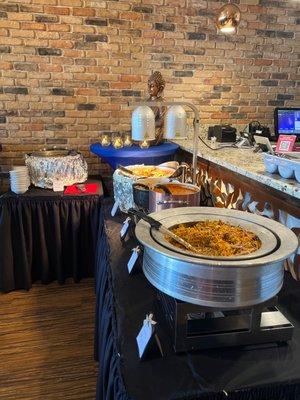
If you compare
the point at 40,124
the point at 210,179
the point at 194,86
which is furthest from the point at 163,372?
the point at 194,86

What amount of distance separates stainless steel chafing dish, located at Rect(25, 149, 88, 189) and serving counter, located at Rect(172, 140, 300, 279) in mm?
879

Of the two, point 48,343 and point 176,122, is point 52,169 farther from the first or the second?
point 176,122

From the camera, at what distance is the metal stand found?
2.44 feet

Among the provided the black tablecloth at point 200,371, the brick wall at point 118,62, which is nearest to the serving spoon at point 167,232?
the black tablecloth at point 200,371

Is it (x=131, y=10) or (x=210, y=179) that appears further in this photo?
(x=131, y=10)

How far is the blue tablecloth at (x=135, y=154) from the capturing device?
229 cm

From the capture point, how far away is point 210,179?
204cm

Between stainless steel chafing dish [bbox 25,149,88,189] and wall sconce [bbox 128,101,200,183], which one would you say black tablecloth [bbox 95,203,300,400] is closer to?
wall sconce [bbox 128,101,200,183]

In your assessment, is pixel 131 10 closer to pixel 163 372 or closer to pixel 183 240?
pixel 183 240

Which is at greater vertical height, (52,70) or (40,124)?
(52,70)

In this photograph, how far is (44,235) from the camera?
244 centimetres

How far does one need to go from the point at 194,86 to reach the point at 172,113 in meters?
1.96

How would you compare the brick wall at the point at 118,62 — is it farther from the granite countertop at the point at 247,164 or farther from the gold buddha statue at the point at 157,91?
the granite countertop at the point at 247,164

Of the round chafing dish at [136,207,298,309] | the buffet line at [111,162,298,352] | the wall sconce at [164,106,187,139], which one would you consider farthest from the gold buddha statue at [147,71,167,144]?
the round chafing dish at [136,207,298,309]
